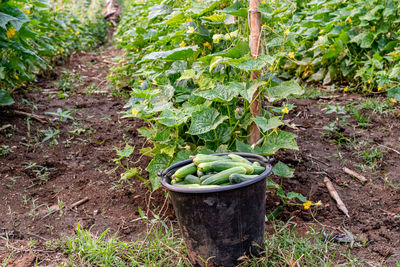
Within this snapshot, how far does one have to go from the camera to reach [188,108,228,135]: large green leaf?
81.4 inches

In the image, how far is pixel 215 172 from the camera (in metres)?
1.74

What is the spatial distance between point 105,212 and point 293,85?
1518 millimetres

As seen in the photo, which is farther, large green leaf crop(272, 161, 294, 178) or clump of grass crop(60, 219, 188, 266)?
large green leaf crop(272, 161, 294, 178)

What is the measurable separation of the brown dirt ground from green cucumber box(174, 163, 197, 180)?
2.12 feet

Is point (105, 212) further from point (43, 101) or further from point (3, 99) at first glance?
point (43, 101)

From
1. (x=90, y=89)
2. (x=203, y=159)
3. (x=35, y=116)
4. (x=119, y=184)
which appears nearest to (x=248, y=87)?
(x=203, y=159)

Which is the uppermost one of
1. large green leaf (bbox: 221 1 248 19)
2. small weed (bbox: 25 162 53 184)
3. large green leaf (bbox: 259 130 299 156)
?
large green leaf (bbox: 221 1 248 19)

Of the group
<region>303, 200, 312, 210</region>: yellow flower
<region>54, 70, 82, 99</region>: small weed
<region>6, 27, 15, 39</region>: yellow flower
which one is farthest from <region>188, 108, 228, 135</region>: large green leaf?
<region>54, 70, 82, 99</region>: small weed

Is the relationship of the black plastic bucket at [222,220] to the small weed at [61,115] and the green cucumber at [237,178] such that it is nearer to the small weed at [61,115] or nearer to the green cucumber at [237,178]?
the green cucumber at [237,178]

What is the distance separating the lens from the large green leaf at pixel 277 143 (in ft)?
6.79

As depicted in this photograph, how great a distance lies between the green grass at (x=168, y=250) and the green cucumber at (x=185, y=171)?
44 centimetres

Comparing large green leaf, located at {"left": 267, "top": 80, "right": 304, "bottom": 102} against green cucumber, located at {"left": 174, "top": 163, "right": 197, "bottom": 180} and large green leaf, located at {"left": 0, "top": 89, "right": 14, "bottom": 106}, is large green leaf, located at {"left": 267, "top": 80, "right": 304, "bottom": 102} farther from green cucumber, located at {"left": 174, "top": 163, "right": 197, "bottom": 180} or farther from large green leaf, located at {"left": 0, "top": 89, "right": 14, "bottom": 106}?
large green leaf, located at {"left": 0, "top": 89, "right": 14, "bottom": 106}

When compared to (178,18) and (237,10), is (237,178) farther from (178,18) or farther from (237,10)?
(178,18)

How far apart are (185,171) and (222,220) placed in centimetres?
31
